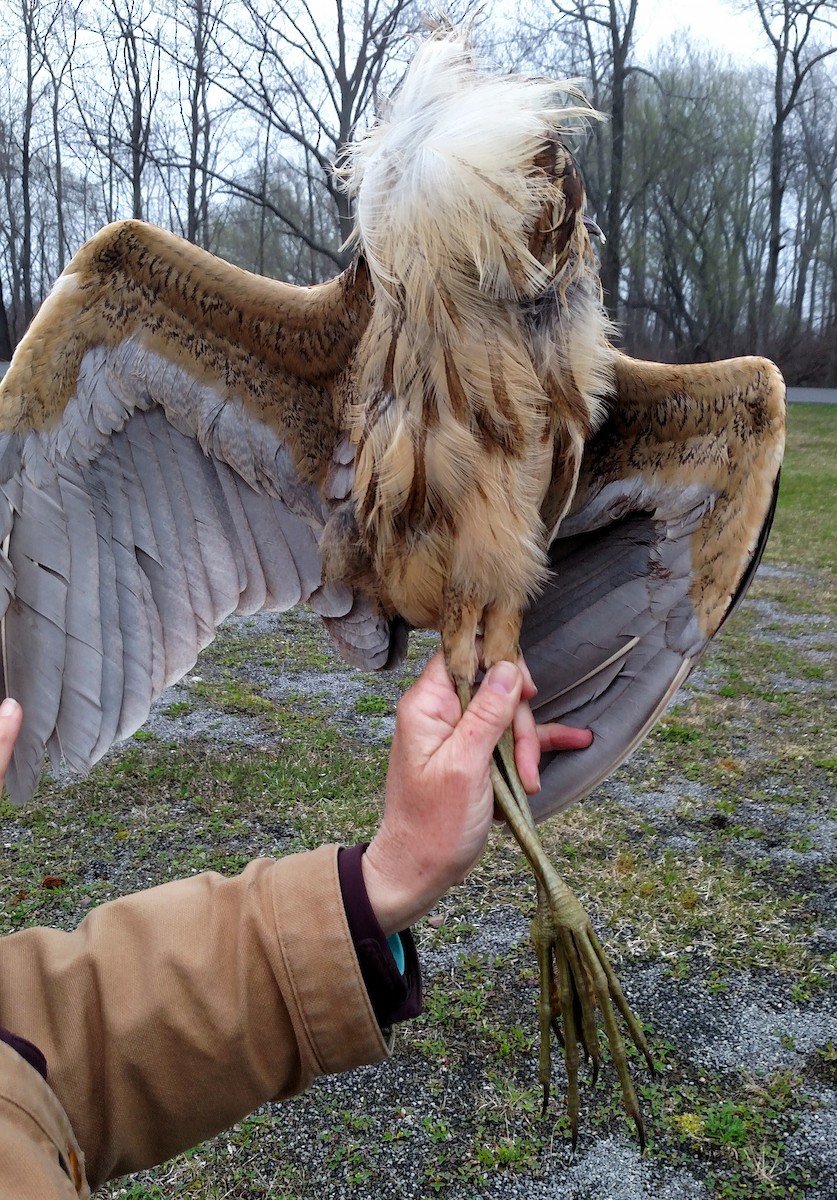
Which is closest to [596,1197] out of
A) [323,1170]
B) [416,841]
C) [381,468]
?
[323,1170]

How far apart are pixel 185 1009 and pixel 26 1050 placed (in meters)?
0.43

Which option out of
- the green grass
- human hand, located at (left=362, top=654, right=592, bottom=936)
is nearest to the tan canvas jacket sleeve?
human hand, located at (left=362, top=654, right=592, bottom=936)

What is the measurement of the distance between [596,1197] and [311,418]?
2933 mm

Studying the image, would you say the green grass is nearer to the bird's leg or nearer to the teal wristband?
the bird's leg

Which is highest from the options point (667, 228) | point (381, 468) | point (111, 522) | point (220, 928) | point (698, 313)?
point (667, 228)

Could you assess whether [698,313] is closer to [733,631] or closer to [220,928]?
[733,631]

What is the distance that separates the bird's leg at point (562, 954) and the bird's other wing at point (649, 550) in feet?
1.22

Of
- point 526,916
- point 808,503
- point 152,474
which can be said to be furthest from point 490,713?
point 808,503

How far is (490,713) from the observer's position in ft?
6.79

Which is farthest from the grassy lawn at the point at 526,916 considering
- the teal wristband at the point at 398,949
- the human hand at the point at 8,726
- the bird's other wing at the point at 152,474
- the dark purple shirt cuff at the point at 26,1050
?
the human hand at the point at 8,726

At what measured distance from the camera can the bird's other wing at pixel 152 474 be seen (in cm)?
310

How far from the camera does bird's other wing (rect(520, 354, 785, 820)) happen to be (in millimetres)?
2898

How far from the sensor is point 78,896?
4.61m

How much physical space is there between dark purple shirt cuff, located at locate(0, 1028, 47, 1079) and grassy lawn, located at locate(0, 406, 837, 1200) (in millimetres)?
2417
